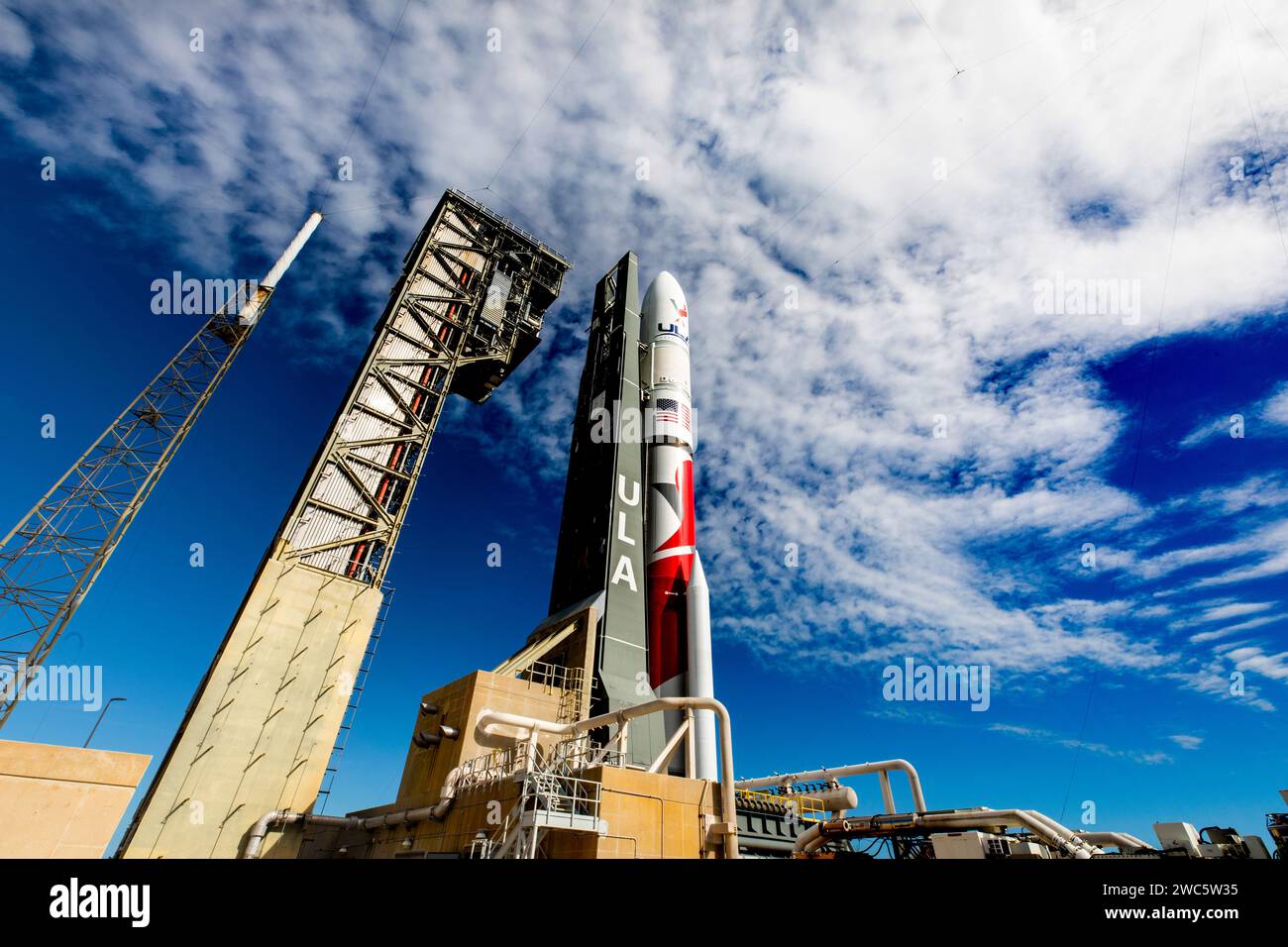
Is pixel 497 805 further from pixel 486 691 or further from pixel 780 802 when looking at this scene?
pixel 780 802

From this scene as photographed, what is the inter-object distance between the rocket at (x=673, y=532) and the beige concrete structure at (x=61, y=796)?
17.0 meters

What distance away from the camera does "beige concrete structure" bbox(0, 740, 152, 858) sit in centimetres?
796

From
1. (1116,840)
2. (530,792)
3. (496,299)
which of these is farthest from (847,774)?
(496,299)

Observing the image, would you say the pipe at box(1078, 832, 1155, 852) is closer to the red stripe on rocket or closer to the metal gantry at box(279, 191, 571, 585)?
the red stripe on rocket

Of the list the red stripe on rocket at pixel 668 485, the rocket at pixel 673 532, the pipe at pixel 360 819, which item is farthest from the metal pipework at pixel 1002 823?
the pipe at pixel 360 819

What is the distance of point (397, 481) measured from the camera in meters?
34.9

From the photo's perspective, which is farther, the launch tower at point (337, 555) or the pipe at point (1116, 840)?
the launch tower at point (337, 555)

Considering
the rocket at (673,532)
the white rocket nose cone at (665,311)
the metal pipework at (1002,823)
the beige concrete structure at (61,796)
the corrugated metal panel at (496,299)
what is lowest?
the metal pipework at (1002,823)

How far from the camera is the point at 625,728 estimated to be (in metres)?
18.4

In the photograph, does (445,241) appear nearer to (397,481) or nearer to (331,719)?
(397,481)
